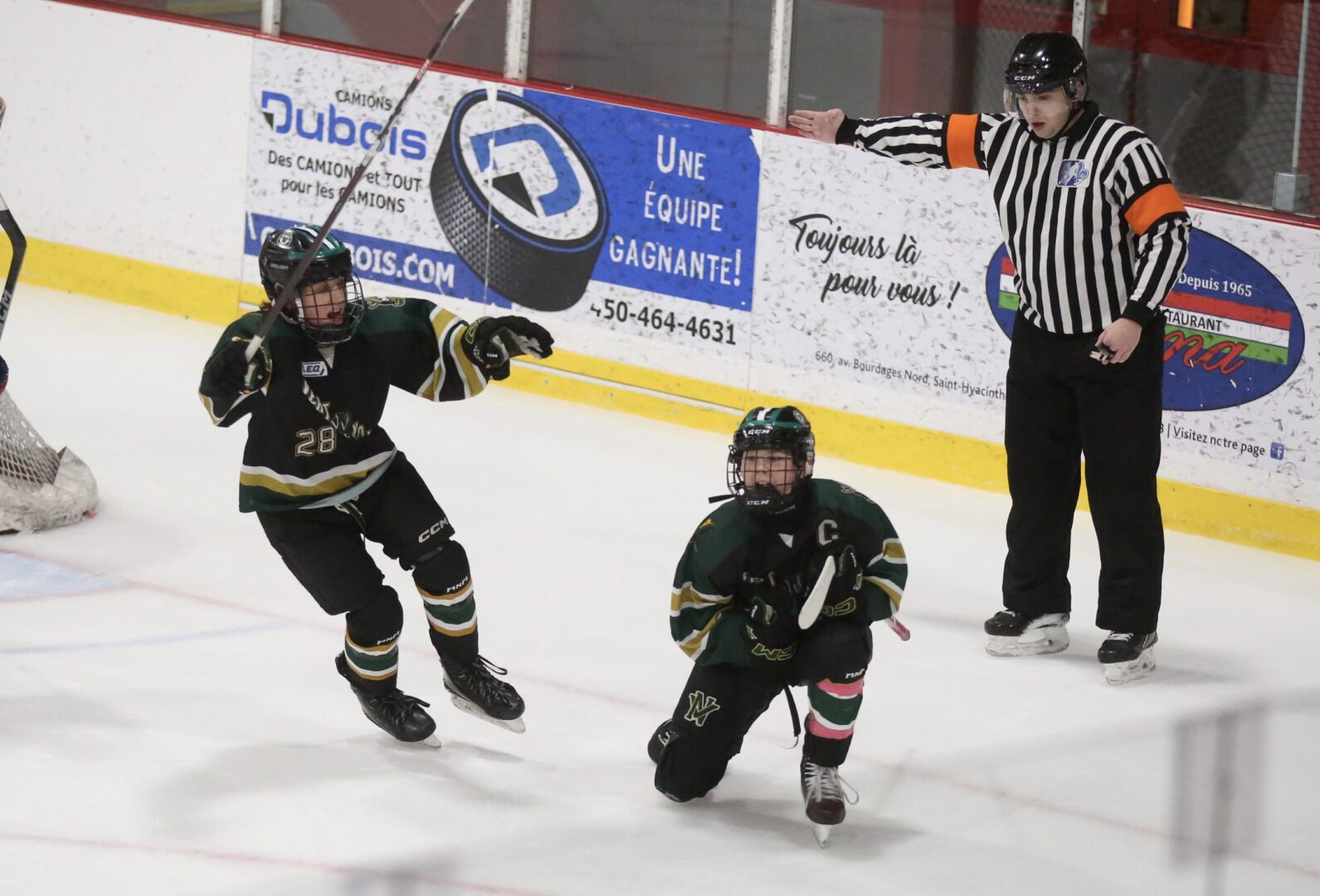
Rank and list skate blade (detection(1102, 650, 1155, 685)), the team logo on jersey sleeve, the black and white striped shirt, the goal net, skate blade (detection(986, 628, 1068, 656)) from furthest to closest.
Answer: the goal net < skate blade (detection(986, 628, 1068, 656)) < skate blade (detection(1102, 650, 1155, 685)) < the team logo on jersey sleeve < the black and white striped shirt

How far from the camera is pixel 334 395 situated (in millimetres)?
3646

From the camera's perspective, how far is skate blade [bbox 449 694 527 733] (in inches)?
152

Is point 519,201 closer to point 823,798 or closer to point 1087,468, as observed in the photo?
point 1087,468

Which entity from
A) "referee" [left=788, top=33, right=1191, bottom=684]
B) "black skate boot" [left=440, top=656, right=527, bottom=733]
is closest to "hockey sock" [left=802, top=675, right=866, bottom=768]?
"black skate boot" [left=440, top=656, right=527, bottom=733]

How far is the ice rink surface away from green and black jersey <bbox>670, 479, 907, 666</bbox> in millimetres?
381

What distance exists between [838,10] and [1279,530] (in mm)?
2081

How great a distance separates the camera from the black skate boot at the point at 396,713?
383 cm

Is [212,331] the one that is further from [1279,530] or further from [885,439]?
[1279,530]

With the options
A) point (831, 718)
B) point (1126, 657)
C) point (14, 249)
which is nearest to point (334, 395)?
point (831, 718)

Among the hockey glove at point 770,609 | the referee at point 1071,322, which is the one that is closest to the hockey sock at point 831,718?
the hockey glove at point 770,609

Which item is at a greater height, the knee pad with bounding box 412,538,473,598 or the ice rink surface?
the knee pad with bounding box 412,538,473,598

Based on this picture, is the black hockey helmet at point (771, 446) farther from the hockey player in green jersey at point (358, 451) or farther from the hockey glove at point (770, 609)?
the hockey player in green jersey at point (358, 451)

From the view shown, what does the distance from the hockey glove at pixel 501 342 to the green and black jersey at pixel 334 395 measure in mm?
40

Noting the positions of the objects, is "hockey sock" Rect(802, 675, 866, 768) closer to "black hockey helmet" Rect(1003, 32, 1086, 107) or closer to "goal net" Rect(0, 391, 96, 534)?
"black hockey helmet" Rect(1003, 32, 1086, 107)
